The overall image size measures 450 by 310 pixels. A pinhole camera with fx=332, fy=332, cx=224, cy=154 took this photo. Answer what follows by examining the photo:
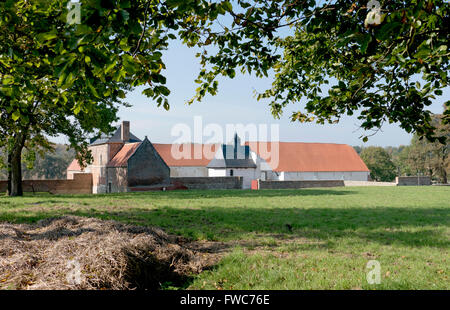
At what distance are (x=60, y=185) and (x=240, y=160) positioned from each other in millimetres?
27740

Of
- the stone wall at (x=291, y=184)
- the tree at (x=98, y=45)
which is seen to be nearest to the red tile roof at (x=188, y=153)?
the stone wall at (x=291, y=184)

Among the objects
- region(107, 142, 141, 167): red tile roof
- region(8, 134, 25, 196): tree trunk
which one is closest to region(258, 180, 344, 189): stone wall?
region(107, 142, 141, 167): red tile roof

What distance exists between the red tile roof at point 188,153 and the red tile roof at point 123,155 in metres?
14.6

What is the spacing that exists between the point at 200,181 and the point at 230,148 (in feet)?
58.3

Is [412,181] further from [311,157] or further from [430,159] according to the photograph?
[430,159]

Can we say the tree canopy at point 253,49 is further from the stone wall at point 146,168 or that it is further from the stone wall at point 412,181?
the stone wall at point 412,181

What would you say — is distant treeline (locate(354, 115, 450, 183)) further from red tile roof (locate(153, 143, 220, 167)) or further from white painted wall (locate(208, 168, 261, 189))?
red tile roof (locate(153, 143, 220, 167))

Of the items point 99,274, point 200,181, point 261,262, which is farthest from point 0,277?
point 200,181

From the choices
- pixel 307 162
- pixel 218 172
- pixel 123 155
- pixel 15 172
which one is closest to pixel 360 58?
pixel 15 172

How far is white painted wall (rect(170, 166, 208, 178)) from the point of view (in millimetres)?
60125

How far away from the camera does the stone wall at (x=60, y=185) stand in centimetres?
3650

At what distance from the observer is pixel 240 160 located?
56.2 metres
